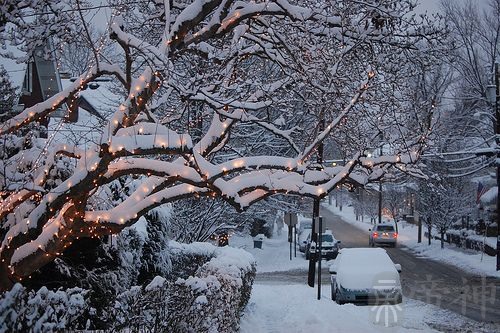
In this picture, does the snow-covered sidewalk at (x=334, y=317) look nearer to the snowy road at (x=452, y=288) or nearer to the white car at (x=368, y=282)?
the white car at (x=368, y=282)

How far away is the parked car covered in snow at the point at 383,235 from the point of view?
4247 centimetres

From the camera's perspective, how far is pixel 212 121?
815 centimetres

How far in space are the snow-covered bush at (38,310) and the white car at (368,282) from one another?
10964 millimetres

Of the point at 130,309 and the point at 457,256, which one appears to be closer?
the point at 130,309

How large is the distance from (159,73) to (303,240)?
33.7 metres

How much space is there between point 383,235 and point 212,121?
3608 cm

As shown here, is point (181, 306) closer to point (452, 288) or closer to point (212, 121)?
point (212, 121)

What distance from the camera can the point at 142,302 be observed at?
237 inches

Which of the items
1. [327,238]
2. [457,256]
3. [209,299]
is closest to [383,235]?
[457,256]

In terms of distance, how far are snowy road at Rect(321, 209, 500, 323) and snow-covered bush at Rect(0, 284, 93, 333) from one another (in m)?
11.6

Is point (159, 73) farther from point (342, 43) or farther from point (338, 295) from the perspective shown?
point (338, 295)

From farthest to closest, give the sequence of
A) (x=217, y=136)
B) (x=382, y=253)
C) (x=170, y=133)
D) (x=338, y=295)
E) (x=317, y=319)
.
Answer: (x=382, y=253) → (x=338, y=295) → (x=317, y=319) → (x=217, y=136) → (x=170, y=133)

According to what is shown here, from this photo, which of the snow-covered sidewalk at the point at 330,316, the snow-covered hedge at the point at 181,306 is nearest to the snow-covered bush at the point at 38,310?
the snow-covered hedge at the point at 181,306

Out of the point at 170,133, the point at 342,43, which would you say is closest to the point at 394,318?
the point at 342,43
